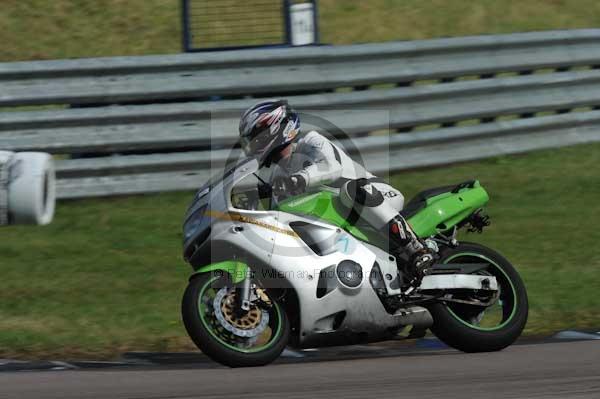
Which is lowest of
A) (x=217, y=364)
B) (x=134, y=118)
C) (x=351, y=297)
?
(x=217, y=364)

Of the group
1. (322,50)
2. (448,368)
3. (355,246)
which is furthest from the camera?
(322,50)

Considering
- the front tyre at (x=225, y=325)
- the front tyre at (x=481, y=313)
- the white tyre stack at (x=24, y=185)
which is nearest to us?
the front tyre at (x=225, y=325)

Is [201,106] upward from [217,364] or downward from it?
upward

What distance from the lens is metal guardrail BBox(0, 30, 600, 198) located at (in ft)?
31.8

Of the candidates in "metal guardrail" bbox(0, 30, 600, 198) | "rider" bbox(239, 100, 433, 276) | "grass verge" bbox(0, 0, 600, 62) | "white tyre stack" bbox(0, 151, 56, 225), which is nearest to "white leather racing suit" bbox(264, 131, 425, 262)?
"rider" bbox(239, 100, 433, 276)

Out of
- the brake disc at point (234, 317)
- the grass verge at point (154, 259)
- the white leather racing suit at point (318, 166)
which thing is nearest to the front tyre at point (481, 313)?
the white leather racing suit at point (318, 166)

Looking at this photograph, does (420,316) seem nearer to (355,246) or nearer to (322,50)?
(355,246)

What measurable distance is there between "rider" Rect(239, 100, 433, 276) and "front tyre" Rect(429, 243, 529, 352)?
0.29 meters

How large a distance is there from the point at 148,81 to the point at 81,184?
114 cm

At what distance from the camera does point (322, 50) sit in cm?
1038

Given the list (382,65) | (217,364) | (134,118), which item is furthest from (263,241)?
(382,65)

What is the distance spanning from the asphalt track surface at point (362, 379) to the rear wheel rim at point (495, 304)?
0.76ft

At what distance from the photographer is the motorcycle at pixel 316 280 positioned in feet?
18.9

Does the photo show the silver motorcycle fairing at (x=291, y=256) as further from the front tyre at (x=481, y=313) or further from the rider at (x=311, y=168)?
the front tyre at (x=481, y=313)
